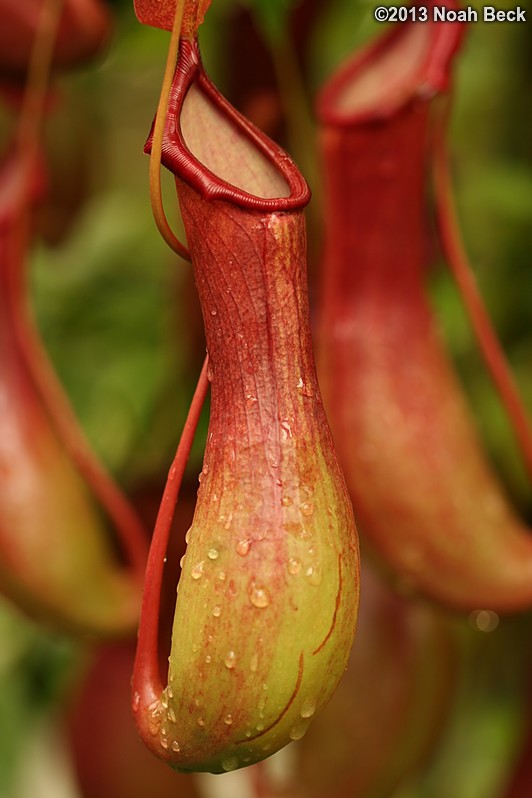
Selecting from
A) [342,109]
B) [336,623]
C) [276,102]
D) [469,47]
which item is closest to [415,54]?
[342,109]

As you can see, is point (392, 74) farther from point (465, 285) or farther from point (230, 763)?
point (230, 763)

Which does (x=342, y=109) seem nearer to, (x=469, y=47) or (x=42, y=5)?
(x=42, y=5)

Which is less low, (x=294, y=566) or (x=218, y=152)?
(x=218, y=152)

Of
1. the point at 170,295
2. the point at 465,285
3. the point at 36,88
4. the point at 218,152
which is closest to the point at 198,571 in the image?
the point at 218,152

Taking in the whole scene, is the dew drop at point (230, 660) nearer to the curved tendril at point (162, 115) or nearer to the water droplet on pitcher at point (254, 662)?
the water droplet on pitcher at point (254, 662)

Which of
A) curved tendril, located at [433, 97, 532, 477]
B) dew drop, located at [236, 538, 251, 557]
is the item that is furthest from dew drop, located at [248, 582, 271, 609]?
curved tendril, located at [433, 97, 532, 477]

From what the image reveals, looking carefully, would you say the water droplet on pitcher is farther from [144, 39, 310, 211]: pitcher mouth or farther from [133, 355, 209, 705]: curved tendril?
[144, 39, 310, 211]: pitcher mouth

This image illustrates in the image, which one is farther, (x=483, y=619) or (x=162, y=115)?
(x=483, y=619)
